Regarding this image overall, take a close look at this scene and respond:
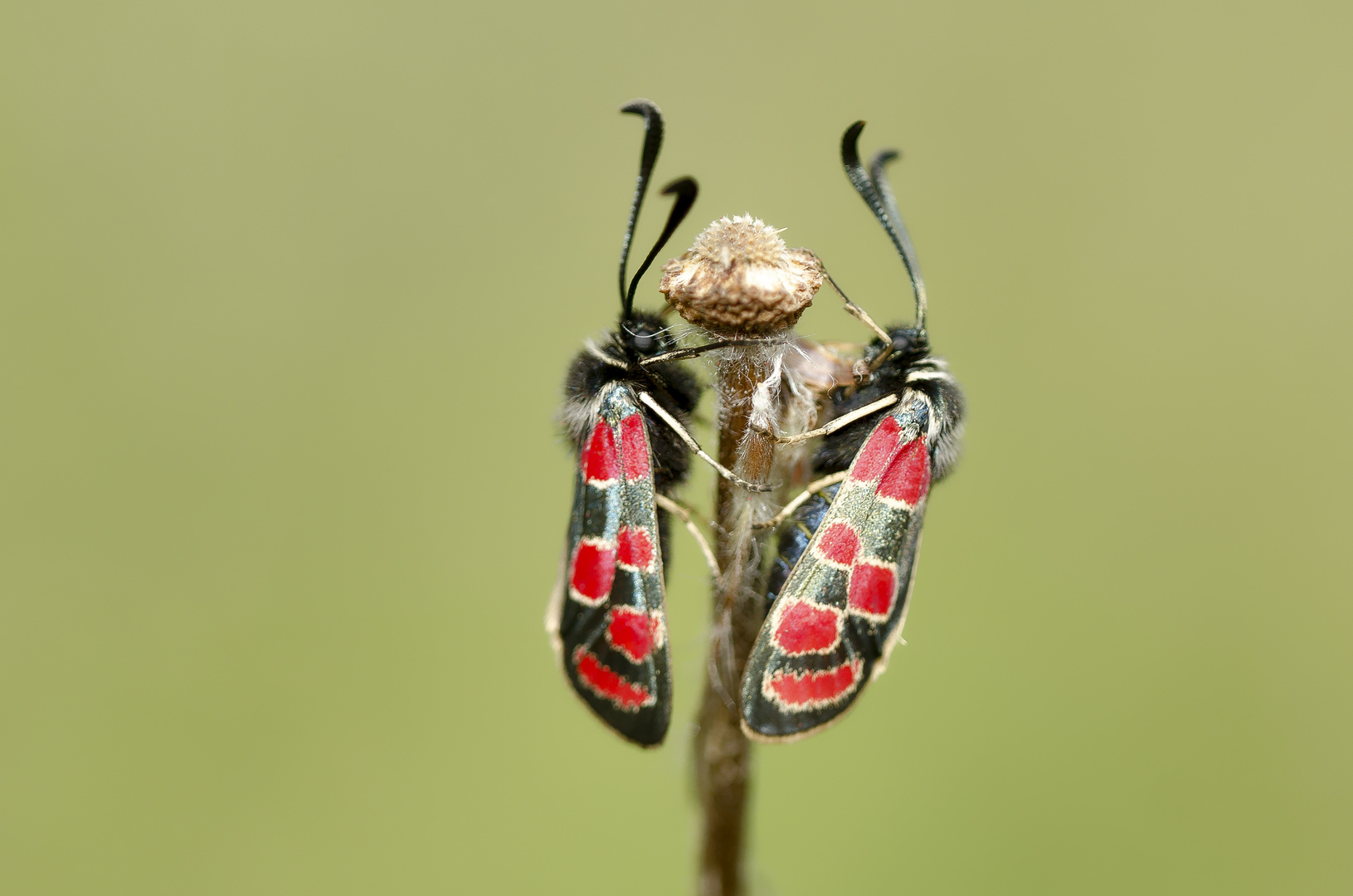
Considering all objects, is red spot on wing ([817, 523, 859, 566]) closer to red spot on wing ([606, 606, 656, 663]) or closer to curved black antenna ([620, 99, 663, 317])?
red spot on wing ([606, 606, 656, 663])

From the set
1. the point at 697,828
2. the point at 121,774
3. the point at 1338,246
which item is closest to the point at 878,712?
the point at 697,828

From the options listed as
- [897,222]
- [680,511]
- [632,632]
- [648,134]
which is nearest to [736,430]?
[680,511]

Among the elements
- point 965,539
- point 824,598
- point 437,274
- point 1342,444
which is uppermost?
point 437,274

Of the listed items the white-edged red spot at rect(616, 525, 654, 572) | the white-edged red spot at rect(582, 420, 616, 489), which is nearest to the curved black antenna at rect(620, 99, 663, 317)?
the white-edged red spot at rect(582, 420, 616, 489)

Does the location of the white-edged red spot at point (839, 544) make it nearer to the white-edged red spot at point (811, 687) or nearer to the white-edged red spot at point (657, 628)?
the white-edged red spot at point (811, 687)

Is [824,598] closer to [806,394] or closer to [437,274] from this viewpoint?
[806,394]
